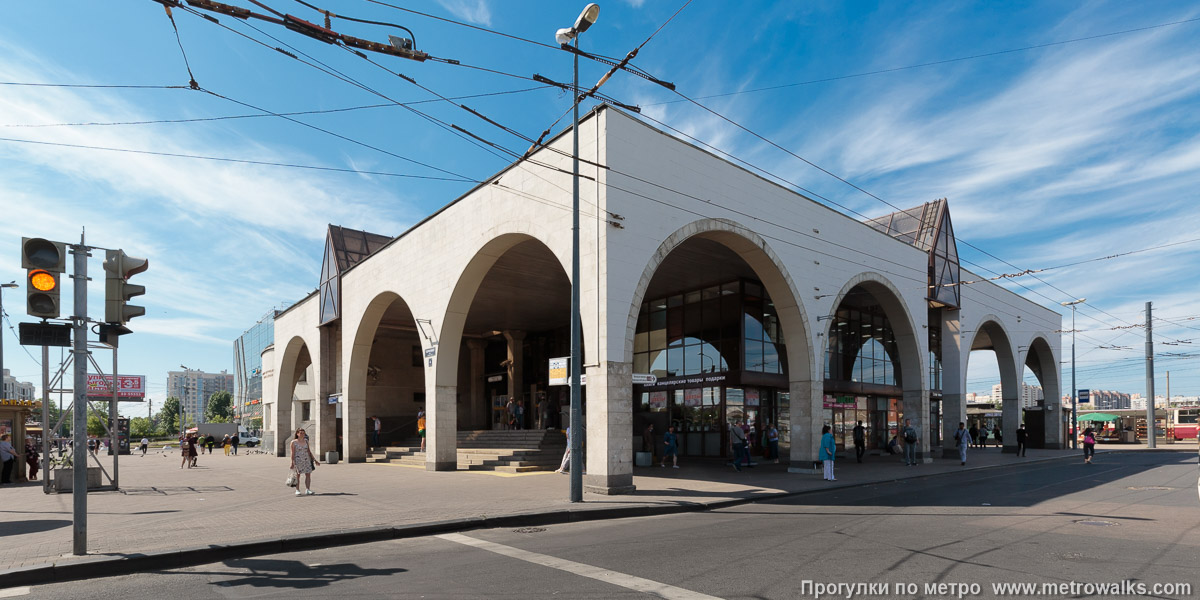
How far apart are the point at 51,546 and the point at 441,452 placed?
45.2 ft

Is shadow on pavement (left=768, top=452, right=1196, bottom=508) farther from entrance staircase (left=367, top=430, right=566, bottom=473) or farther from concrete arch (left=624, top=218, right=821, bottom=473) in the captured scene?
entrance staircase (left=367, top=430, right=566, bottom=473)

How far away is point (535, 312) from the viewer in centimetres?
3253

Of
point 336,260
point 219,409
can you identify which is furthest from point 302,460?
point 219,409

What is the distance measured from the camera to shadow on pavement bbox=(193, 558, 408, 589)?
725 centimetres

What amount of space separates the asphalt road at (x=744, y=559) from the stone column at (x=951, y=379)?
58.4 feet

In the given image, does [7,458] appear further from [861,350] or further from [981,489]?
[861,350]

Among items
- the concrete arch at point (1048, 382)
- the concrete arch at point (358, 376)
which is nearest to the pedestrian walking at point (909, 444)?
the concrete arch at point (1048, 382)

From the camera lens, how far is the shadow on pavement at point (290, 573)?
725 cm

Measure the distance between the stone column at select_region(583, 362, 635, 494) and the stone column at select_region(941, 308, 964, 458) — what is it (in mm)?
20107

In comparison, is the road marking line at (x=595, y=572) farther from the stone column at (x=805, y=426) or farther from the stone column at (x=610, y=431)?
the stone column at (x=805, y=426)

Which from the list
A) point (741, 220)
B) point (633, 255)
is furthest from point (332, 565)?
point (741, 220)

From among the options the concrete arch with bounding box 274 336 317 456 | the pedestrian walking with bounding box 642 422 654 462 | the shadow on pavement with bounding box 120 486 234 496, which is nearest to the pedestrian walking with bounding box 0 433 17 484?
the shadow on pavement with bounding box 120 486 234 496

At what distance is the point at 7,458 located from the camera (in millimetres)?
21031

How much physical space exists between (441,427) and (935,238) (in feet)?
71.4
